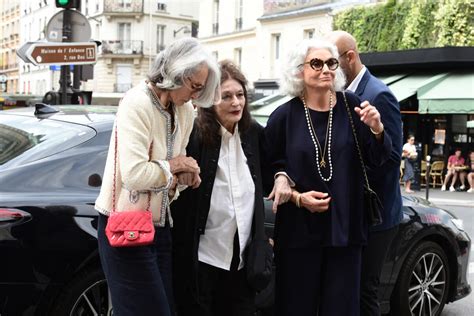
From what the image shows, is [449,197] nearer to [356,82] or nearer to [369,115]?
[356,82]

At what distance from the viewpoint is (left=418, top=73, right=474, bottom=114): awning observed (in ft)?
60.3

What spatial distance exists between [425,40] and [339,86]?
1917 cm

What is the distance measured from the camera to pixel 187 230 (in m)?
3.21

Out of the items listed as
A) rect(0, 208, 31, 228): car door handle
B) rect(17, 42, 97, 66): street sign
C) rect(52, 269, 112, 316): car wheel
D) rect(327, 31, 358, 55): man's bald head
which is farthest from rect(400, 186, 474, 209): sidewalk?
rect(0, 208, 31, 228): car door handle

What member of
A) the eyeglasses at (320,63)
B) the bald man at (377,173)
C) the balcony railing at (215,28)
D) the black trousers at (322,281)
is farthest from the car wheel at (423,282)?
the balcony railing at (215,28)

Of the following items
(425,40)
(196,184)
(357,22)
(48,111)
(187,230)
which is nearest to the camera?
(196,184)

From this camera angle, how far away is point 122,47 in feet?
180

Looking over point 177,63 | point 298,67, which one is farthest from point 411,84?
point 177,63

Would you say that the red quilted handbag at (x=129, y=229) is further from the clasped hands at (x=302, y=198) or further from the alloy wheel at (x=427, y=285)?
the alloy wheel at (x=427, y=285)

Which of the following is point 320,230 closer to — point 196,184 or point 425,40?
point 196,184

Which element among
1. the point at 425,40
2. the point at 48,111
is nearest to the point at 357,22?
the point at 425,40

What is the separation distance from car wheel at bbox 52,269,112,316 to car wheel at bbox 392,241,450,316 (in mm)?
2193

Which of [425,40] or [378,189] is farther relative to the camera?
[425,40]

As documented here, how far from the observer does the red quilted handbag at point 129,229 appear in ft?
8.79
